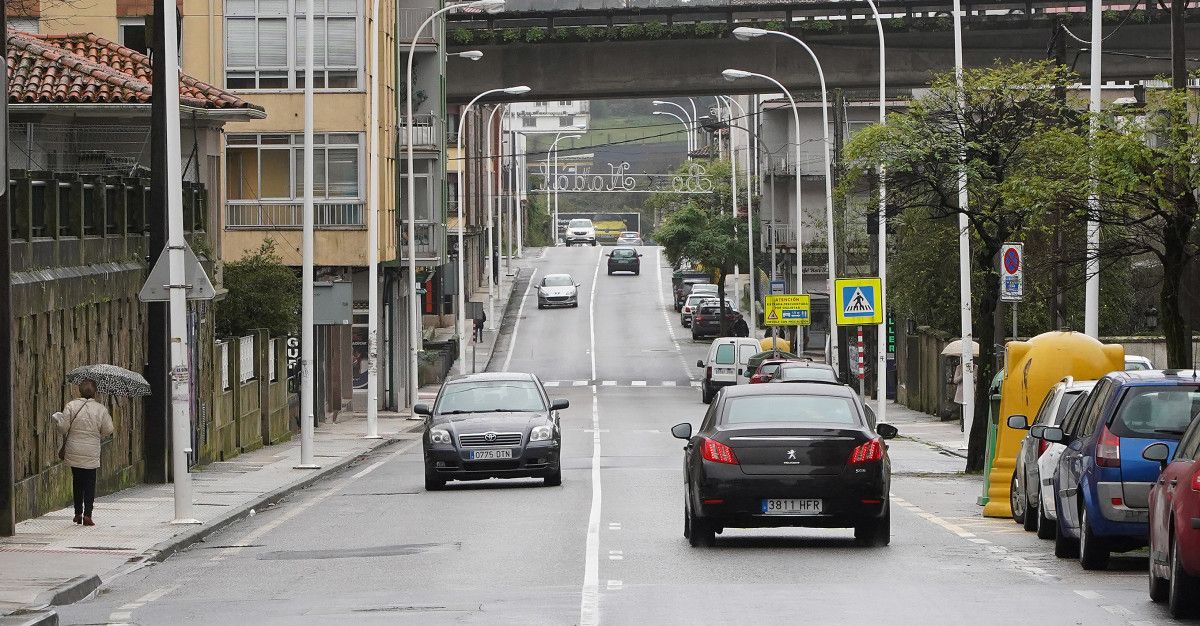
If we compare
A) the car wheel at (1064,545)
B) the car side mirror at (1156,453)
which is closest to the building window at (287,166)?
the car wheel at (1064,545)

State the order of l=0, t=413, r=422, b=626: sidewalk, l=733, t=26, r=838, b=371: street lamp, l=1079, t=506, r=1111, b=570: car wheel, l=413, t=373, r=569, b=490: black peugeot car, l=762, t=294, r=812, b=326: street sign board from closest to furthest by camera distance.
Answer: l=0, t=413, r=422, b=626: sidewalk
l=1079, t=506, r=1111, b=570: car wheel
l=413, t=373, r=569, b=490: black peugeot car
l=733, t=26, r=838, b=371: street lamp
l=762, t=294, r=812, b=326: street sign board

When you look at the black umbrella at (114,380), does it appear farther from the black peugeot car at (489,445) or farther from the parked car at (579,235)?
the parked car at (579,235)

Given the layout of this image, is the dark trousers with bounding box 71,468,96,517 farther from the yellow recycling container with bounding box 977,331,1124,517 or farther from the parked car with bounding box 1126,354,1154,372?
the parked car with bounding box 1126,354,1154,372

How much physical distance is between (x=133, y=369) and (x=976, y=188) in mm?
12229

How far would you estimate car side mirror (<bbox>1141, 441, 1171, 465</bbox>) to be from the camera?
13.6m

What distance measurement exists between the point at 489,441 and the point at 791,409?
27.2ft

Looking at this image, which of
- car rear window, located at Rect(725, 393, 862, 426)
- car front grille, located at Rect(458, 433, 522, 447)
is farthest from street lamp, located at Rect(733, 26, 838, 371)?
car rear window, located at Rect(725, 393, 862, 426)

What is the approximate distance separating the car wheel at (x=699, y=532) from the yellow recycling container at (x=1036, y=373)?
5.16 meters

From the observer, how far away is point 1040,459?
59.6ft

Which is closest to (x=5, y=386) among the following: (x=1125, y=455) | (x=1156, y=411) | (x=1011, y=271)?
(x=1125, y=455)

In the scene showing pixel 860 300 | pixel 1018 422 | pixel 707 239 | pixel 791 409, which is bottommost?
pixel 1018 422

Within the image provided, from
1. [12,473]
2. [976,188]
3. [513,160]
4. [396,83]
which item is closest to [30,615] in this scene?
[12,473]

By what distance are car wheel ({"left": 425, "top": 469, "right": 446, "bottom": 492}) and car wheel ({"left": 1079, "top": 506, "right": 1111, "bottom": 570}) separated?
11.5 meters

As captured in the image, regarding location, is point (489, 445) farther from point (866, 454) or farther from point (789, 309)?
point (789, 309)
